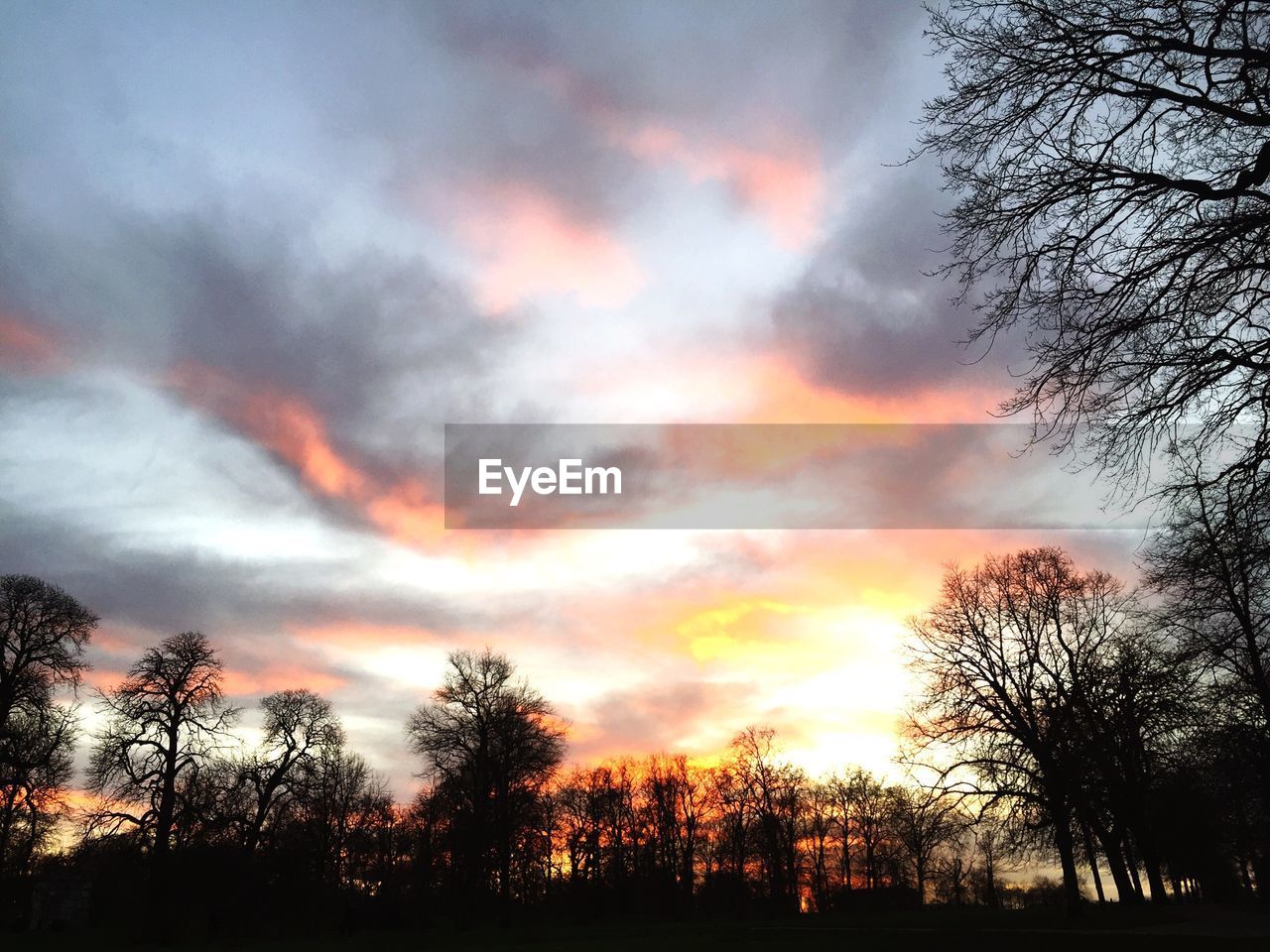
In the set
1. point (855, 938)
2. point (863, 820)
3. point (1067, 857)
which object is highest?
point (863, 820)

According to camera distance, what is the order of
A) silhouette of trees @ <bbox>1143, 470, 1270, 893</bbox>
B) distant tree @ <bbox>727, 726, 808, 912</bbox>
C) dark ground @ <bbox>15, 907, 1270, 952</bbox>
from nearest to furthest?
silhouette of trees @ <bbox>1143, 470, 1270, 893</bbox> → dark ground @ <bbox>15, 907, 1270, 952</bbox> → distant tree @ <bbox>727, 726, 808, 912</bbox>

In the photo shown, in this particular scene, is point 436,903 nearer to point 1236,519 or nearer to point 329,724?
point 329,724

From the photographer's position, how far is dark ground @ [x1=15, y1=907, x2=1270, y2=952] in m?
21.9

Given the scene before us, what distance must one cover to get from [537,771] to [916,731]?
21625mm

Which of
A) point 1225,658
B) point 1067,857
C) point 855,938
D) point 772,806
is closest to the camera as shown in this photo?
point 1225,658

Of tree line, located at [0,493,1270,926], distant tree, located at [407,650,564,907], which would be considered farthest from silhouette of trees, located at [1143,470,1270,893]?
distant tree, located at [407,650,564,907]

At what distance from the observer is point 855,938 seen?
2844 cm

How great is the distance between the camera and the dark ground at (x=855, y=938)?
21.9 metres

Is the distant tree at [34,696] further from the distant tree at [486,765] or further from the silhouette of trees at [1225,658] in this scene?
the silhouette of trees at [1225,658]

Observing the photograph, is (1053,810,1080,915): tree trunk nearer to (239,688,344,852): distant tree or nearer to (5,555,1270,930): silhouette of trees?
(5,555,1270,930): silhouette of trees

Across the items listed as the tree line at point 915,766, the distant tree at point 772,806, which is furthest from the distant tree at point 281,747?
the distant tree at point 772,806

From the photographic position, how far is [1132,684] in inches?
1150

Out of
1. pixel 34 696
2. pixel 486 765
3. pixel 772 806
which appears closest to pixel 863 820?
pixel 772 806

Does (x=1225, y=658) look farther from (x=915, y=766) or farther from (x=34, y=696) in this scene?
(x=34, y=696)
